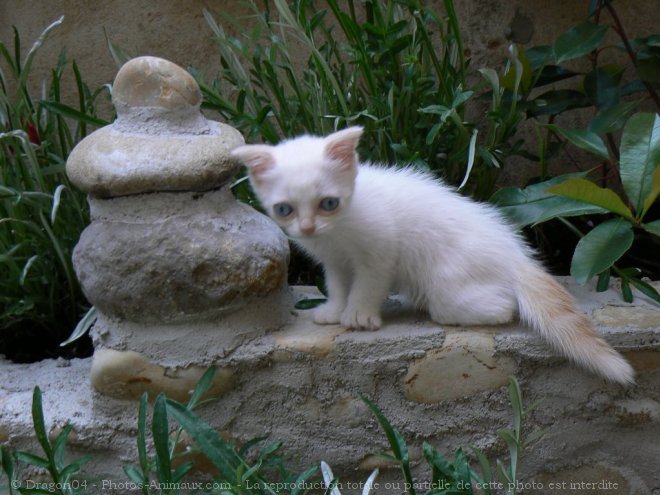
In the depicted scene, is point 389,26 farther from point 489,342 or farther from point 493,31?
point 489,342

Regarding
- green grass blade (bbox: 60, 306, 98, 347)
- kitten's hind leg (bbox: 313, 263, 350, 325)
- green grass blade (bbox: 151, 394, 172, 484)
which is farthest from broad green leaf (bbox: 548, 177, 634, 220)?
green grass blade (bbox: 60, 306, 98, 347)

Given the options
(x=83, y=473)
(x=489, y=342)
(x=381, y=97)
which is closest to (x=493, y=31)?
(x=381, y=97)

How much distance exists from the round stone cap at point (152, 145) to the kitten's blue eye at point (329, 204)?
0.21 metres

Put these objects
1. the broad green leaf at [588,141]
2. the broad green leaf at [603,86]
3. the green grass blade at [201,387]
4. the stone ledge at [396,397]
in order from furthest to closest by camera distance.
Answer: the broad green leaf at [603,86]
the broad green leaf at [588,141]
the stone ledge at [396,397]
the green grass blade at [201,387]

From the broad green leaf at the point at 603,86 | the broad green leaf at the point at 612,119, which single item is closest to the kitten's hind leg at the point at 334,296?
the broad green leaf at the point at 612,119

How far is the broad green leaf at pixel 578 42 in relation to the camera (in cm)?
212

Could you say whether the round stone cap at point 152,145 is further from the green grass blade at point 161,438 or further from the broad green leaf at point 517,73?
the broad green leaf at point 517,73

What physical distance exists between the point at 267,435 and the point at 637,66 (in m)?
1.47

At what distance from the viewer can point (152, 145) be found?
1602mm

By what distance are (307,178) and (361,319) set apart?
1.12 feet

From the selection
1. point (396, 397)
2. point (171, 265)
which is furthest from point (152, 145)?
point (396, 397)

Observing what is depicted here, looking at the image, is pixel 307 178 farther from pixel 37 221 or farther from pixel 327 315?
pixel 37 221

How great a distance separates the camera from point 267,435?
65.5 inches

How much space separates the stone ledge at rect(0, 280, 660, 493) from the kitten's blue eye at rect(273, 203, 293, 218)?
0.88 feet
